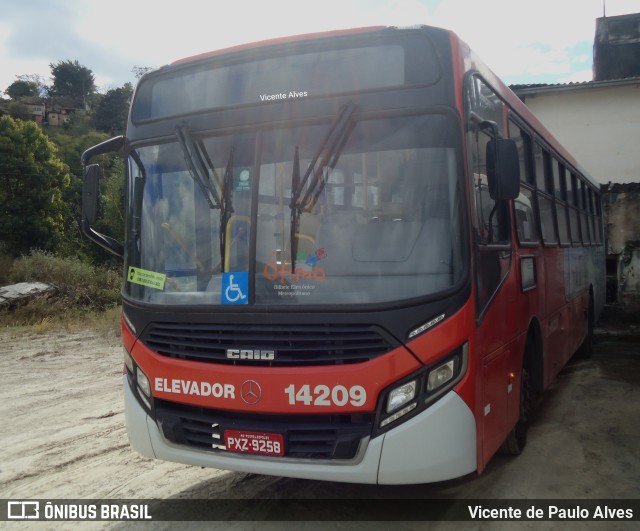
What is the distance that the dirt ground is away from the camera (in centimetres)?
465

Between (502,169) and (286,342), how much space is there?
1716 mm

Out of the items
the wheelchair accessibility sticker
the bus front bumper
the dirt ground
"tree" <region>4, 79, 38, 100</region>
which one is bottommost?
the dirt ground

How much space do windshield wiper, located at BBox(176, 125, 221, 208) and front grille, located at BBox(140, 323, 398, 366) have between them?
827mm

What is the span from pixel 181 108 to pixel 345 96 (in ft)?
4.03

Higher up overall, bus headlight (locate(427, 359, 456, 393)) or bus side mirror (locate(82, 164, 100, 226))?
bus side mirror (locate(82, 164, 100, 226))

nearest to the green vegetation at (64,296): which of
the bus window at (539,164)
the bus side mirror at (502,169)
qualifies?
the bus window at (539,164)

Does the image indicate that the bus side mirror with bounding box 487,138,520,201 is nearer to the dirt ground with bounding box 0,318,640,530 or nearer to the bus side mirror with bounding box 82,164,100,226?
the dirt ground with bounding box 0,318,640,530

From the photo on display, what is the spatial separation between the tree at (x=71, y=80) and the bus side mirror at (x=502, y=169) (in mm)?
121115

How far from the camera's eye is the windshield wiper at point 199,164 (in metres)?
4.18

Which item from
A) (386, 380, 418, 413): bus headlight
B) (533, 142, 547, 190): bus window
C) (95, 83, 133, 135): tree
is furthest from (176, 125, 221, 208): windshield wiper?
(95, 83, 133, 135): tree

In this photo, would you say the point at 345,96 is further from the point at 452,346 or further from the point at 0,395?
the point at 0,395

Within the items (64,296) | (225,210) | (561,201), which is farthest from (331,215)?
(64,296)

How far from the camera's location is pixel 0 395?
859cm

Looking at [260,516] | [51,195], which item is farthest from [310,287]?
[51,195]
